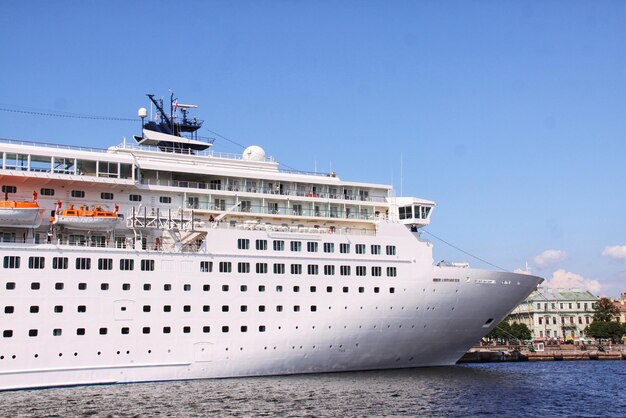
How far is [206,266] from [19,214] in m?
7.39

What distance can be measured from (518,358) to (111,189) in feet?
126

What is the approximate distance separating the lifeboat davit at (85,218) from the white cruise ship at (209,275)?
6cm

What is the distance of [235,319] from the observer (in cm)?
2844

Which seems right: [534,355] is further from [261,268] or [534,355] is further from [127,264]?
[127,264]

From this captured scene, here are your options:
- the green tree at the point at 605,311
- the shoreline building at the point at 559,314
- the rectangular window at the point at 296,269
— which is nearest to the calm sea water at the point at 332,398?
the rectangular window at the point at 296,269

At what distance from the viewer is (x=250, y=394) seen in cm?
2438

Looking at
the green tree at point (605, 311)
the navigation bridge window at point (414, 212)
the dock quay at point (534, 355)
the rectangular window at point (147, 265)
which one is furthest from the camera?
the green tree at point (605, 311)

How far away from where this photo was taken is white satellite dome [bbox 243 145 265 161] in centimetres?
3422

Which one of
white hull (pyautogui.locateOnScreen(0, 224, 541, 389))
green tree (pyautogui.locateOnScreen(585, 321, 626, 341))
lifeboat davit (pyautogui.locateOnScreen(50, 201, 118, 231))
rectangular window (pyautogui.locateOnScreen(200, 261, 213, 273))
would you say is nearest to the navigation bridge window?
white hull (pyautogui.locateOnScreen(0, 224, 541, 389))

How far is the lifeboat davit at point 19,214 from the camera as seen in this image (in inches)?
1040

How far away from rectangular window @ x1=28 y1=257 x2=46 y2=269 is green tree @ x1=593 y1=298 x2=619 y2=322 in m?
67.4

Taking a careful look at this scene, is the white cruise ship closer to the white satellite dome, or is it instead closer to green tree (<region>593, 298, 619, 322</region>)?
the white satellite dome

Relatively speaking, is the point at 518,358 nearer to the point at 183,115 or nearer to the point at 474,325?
the point at 474,325

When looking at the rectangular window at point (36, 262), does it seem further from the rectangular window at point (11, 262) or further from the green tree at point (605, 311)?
the green tree at point (605, 311)
